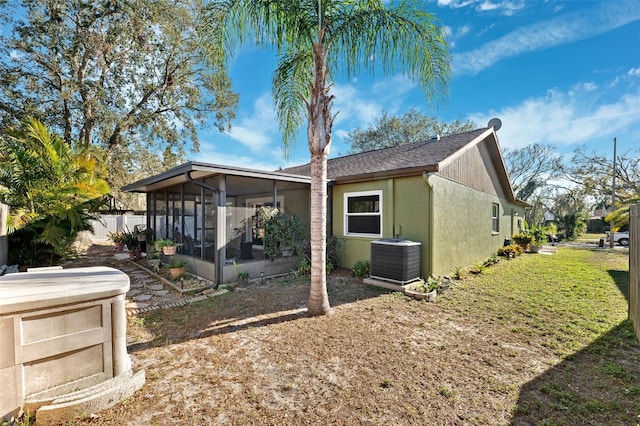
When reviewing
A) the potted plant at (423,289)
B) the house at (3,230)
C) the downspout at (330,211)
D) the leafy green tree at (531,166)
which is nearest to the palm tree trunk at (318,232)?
the potted plant at (423,289)

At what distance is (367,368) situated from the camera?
309 cm

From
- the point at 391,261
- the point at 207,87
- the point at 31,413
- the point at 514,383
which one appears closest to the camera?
the point at 31,413

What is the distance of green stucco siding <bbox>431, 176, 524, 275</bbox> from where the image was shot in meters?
7.09

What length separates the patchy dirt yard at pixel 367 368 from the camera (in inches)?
93.5

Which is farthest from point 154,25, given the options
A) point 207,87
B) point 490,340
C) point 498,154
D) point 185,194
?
point 490,340

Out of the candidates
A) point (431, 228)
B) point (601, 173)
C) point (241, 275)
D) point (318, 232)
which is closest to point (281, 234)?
point (241, 275)

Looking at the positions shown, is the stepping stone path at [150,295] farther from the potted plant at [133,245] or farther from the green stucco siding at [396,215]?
the green stucco siding at [396,215]

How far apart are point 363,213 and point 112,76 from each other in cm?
1513

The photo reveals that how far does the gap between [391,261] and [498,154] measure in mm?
7958

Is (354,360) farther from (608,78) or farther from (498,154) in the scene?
(608,78)

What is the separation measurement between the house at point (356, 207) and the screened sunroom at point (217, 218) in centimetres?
3

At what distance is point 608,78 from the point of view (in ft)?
38.2

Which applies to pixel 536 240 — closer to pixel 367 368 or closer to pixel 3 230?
pixel 367 368

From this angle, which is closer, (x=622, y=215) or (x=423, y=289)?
(x=423, y=289)
